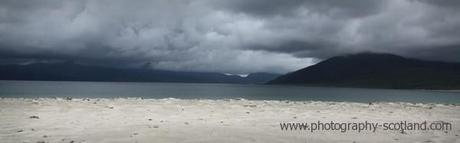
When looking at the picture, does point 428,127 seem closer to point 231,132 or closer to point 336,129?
point 336,129

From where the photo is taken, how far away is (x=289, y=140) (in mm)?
15703

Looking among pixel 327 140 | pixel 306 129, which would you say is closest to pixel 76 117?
pixel 306 129

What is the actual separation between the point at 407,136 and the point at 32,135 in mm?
13884

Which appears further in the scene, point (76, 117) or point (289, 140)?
point (76, 117)

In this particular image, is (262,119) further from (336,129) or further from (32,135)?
(32,135)

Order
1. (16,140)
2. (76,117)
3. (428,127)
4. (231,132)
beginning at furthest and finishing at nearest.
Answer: (76,117)
(428,127)
(231,132)
(16,140)

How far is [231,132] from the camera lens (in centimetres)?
1725

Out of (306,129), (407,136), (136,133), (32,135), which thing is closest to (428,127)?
(407,136)

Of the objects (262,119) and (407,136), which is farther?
(262,119)

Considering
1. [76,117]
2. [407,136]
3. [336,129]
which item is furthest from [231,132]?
[76,117]

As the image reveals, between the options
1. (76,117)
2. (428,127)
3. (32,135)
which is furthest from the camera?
(76,117)

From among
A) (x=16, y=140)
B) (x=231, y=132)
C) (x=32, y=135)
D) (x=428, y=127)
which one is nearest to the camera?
(x=16, y=140)

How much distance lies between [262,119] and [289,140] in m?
7.64

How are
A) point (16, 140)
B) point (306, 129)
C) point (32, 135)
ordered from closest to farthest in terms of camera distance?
point (16, 140) < point (32, 135) < point (306, 129)
